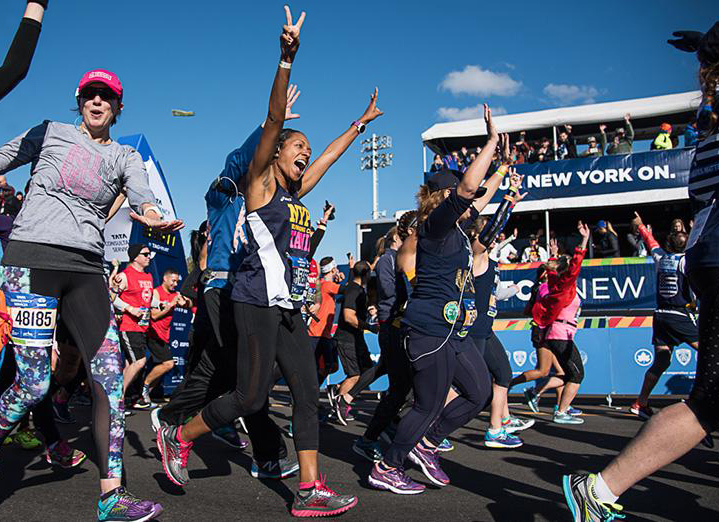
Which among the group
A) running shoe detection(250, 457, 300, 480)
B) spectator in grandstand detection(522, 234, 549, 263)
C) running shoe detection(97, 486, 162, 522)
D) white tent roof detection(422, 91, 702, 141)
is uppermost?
white tent roof detection(422, 91, 702, 141)

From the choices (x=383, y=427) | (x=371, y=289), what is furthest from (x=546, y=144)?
(x=383, y=427)

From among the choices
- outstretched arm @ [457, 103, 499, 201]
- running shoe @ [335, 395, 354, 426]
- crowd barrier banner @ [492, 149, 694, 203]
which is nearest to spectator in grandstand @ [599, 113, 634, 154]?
crowd barrier banner @ [492, 149, 694, 203]

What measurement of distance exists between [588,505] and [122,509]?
204 centimetres

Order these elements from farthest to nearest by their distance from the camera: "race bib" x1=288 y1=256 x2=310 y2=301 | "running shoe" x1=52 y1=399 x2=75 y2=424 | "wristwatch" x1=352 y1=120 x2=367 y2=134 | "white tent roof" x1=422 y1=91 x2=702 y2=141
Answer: "white tent roof" x1=422 y1=91 x2=702 y2=141 < "running shoe" x1=52 y1=399 x2=75 y2=424 < "wristwatch" x1=352 y1=120 x2=367 y2=134 < "race bib" x1=288 y1=256 x2=310 y2=301

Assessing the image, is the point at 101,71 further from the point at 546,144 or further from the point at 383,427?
the point at 546,144

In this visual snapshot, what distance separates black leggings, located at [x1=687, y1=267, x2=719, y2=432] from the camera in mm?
2457

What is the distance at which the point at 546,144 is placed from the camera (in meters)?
17.8

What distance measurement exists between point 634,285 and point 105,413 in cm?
1178

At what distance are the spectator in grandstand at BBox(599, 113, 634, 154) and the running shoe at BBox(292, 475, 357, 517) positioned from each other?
15551 mm

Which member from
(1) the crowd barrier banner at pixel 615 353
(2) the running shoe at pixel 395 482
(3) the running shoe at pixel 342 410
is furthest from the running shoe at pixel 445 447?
(1) the crowd barrier banner at pixel 615 353

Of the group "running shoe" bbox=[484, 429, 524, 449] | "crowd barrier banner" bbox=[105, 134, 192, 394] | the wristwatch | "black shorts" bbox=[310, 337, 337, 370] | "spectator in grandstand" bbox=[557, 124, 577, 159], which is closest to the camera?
the wristwatch

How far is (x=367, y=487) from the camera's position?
416cm

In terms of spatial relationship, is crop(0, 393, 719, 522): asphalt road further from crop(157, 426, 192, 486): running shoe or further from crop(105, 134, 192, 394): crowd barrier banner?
crop(105, 134, 192, 394): crowd barrier banner

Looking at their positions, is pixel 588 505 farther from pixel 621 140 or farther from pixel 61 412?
pixel 621 140
